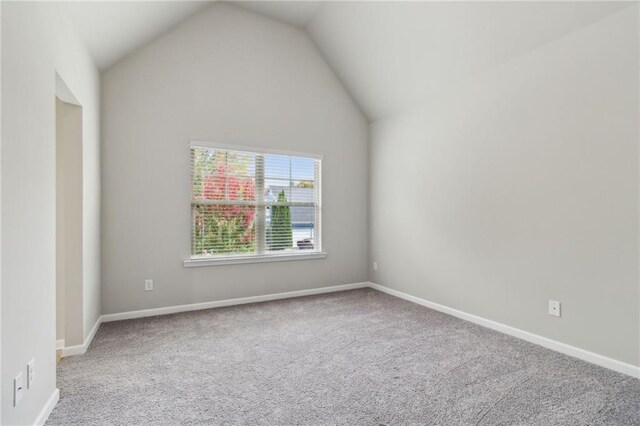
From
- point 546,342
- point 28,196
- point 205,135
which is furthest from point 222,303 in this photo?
point 546,342

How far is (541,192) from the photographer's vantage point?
2.83 meters

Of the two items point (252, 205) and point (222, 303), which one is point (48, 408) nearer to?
point (222, 303)

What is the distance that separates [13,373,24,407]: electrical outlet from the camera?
146cm

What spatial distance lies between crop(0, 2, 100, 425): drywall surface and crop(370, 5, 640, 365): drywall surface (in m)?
3.46

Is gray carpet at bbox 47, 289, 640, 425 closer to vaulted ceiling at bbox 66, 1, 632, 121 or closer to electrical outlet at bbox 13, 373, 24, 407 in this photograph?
electrical outlet at bbox 13, 373, 24, 407

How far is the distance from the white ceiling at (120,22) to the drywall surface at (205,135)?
20 cm

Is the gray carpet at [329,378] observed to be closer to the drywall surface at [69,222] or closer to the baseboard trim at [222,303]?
the baseboard trim at [222,303]

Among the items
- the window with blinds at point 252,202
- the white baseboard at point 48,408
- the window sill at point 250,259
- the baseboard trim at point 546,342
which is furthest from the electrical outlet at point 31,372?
the baseboard trim at point 546,342

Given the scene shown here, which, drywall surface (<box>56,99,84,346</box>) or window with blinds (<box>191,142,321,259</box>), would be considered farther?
window with blinds (<box>191,142,321,259</box>)

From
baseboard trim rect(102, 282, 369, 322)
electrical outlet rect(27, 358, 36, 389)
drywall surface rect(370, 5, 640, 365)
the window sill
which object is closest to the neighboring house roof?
the window sill

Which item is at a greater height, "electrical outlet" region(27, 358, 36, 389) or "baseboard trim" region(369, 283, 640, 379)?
"electrical outlet" region(27, 358, 36, 389)

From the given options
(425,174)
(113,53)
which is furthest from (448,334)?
(113,53)

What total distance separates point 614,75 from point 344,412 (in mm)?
2913

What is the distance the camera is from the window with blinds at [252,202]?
153 inches
